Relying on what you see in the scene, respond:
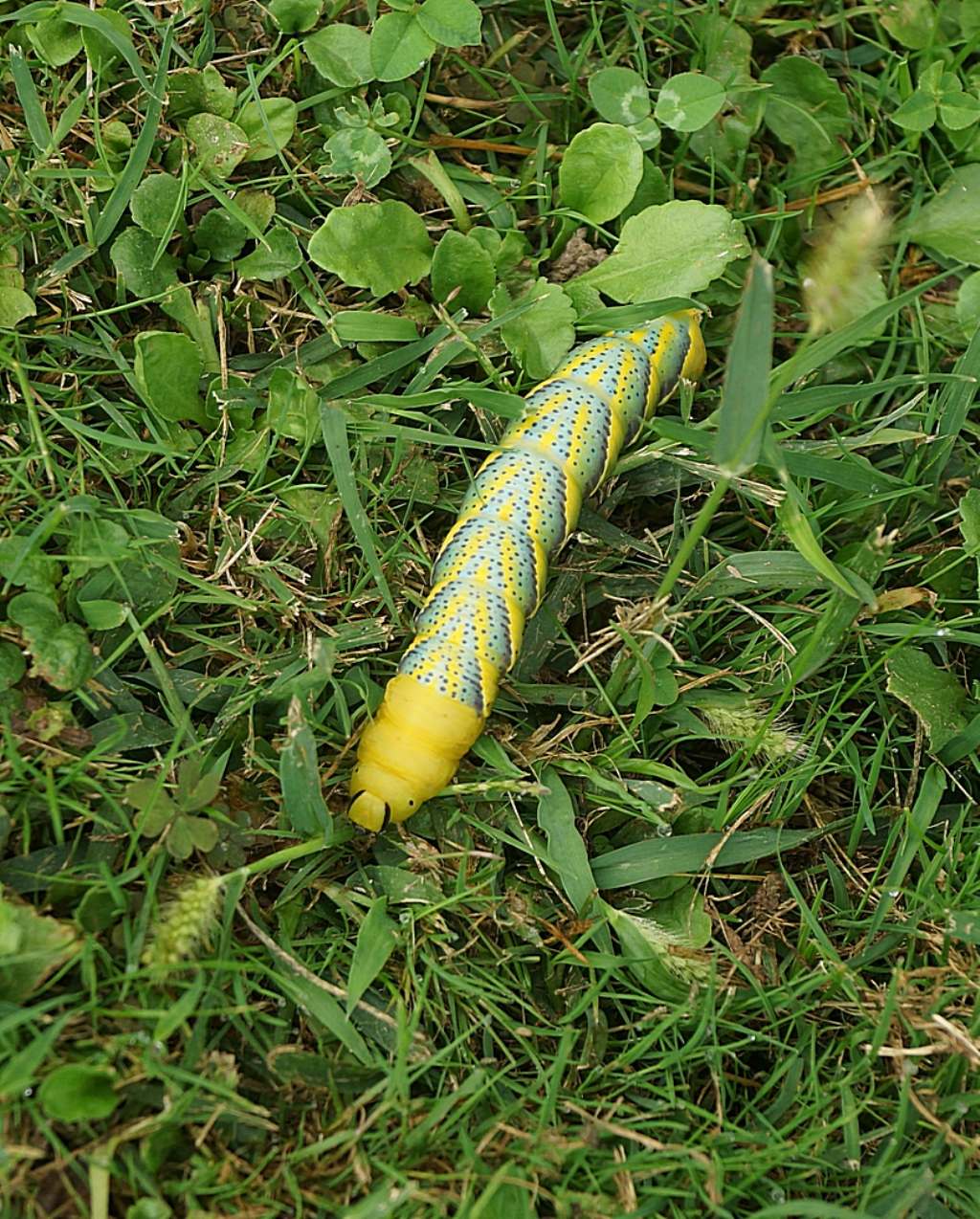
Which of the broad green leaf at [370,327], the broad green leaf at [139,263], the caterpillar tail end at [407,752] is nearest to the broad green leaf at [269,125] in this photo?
the broad green leaf at [139,263]

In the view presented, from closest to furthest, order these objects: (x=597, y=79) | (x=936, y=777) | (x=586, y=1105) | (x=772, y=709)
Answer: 1. (x=586, y=1105)
2. (x=772, y=709)
3. (x=936, y=777)
4. (x=597, y=79)

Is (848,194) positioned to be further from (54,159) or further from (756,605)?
(54,159)

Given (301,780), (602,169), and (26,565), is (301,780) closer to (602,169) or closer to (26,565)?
(26,565)

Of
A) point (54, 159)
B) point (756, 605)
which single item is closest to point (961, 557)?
point (756, 605)

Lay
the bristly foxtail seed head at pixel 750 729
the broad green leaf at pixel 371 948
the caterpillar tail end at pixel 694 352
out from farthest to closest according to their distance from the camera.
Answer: the caterpillar tail end at pixel 694 352 → the bristly foxtail seed head at pixel 750 729 → the broad green leaf at pixel 371 948

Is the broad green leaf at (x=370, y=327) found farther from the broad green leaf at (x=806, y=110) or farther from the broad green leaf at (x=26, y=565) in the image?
the broad green leaf at (x=806, y=110)

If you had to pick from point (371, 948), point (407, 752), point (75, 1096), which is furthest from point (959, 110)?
point (75, 1096)

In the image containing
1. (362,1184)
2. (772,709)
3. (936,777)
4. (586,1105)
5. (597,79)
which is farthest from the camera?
(597,79)
